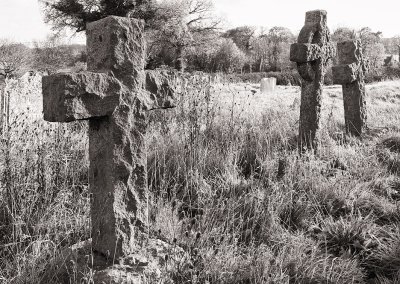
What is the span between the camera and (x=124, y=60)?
235 centimetres

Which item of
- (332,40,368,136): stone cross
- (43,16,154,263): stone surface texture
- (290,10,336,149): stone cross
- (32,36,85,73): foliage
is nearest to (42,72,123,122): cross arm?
(43,16,154,263): stone surface texture

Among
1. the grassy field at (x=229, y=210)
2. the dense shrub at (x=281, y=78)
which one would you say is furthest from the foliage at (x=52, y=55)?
the grassy field at (x=229, y=210)

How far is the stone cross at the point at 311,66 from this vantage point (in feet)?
17.6

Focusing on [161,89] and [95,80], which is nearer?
[95,80]

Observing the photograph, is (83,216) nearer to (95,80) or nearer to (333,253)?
(95,80)

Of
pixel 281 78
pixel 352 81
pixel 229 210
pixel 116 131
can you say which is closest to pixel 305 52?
pixel 352 81

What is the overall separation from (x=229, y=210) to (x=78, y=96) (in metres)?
1.39

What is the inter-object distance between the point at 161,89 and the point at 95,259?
44.2 inches

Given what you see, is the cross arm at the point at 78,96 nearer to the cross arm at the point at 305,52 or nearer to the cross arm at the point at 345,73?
the cross arm at the point at 305,52

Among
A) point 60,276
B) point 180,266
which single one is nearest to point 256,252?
point 180,266

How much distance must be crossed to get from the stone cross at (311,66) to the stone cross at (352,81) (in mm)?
972

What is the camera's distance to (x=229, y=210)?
115 inches

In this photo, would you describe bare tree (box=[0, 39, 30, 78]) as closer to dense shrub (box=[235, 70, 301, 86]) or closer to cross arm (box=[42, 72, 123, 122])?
dense shrub (box=[235, 70, 301, 86])

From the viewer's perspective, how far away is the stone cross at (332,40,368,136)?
6.50 meters
